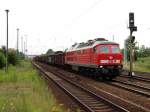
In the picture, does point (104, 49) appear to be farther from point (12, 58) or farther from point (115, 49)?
point (12, 58)

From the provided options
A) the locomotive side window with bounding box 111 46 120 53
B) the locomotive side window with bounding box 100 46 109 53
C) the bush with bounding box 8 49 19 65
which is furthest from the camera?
the bush with bounding box 8 49 19 65

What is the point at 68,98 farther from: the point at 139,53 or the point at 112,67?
the point at 139,53

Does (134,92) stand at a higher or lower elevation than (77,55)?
lower

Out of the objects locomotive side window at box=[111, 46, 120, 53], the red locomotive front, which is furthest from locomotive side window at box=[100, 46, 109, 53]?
locomotive side window at box=[111, 46, 120, 53]

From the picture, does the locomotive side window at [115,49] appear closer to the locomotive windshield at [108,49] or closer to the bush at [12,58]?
the locomotive windshield at [108,49]

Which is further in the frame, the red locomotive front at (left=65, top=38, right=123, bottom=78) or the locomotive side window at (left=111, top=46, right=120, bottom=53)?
the locomotive side window at (left=111, top=46, right=120, bottom=53)

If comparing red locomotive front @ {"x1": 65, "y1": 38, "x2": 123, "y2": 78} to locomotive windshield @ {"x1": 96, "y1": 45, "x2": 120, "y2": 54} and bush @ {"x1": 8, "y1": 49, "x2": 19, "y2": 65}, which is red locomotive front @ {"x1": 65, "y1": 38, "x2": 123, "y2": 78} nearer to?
locomotive windshield @ {"x1": 96, "y1": 45, "x2": 120, "y2": 54}

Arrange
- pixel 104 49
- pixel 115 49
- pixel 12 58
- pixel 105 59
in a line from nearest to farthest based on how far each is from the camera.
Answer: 1. pixel 105 59
2. pixel 104 49
3. pixel 115 49
4. pixel 12 58

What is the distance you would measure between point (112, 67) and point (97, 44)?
2.09 m

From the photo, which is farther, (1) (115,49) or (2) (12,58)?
(2) (12,58)

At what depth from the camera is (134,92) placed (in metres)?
20.2

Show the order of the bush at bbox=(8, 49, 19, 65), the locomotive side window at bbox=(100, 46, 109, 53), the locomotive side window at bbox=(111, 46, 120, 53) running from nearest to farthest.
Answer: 1. the locomotive side window at bbox=(100, 46, 109, 53)
2. the locomotive side window at bbox=(111, 46, 120, 53)
3. the bush at bbox=(8, 49, 19, 65)

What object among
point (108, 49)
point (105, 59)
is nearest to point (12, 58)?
point (108, 49)

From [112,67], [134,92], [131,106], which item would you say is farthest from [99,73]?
[131,106]
